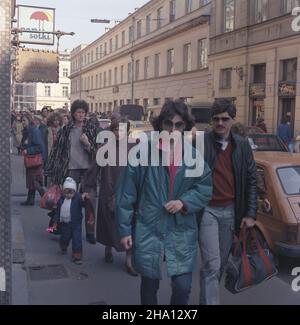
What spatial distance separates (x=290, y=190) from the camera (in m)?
6.18

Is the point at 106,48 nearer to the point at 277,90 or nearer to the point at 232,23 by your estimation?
the point at 232,23

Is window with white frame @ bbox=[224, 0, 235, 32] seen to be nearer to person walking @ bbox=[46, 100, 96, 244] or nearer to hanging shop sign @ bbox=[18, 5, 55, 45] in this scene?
hanging shop sign @ bbox=[18, 5, 55, 45]

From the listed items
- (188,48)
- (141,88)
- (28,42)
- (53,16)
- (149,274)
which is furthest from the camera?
(141,88)

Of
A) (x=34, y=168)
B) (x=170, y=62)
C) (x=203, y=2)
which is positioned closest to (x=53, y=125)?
(x=34, y=168)

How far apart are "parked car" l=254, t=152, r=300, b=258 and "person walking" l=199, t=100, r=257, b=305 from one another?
4.46ft

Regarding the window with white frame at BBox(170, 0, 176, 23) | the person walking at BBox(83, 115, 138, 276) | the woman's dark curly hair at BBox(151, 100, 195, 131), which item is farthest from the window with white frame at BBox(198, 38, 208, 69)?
the woman's dark curly hair at BBox(151, 100, 195, 131)

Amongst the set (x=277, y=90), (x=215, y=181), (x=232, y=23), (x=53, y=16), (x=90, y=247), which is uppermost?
(x=232, y=23)

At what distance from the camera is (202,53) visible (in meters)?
32.9

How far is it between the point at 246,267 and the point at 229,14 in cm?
2533

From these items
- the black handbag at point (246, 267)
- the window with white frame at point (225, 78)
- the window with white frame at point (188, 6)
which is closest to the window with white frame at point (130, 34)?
the window with white frame at point (188, 6)

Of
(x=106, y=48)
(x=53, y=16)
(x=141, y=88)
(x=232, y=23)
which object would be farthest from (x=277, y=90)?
(x=106, y=48)
